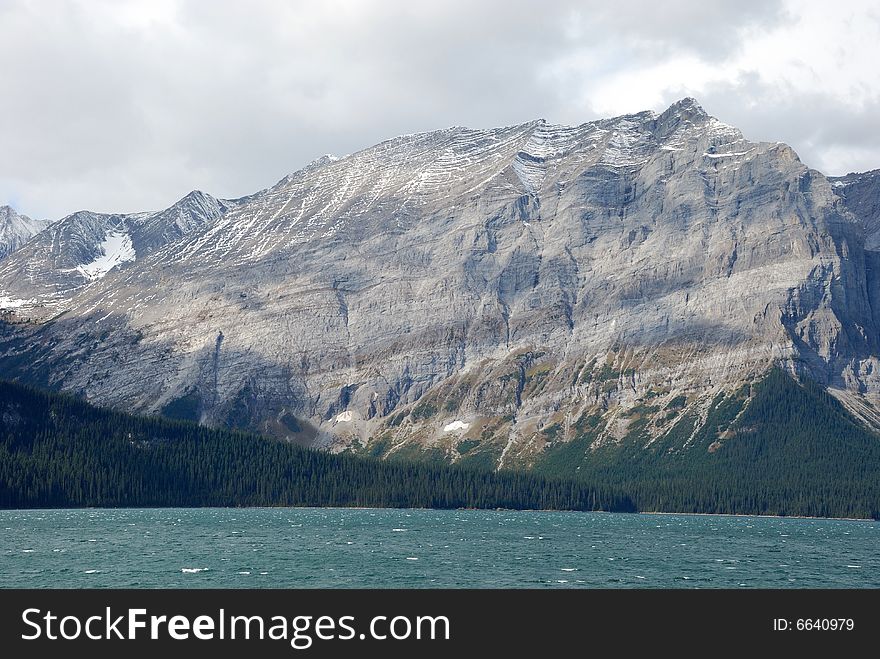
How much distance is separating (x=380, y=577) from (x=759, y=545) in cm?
8191

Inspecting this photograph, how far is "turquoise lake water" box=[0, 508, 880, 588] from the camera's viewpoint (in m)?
111

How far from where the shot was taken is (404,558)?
135375 millimetres

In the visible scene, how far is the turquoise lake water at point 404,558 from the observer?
111438 millimetres

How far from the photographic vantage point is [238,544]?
15312 centimetres
